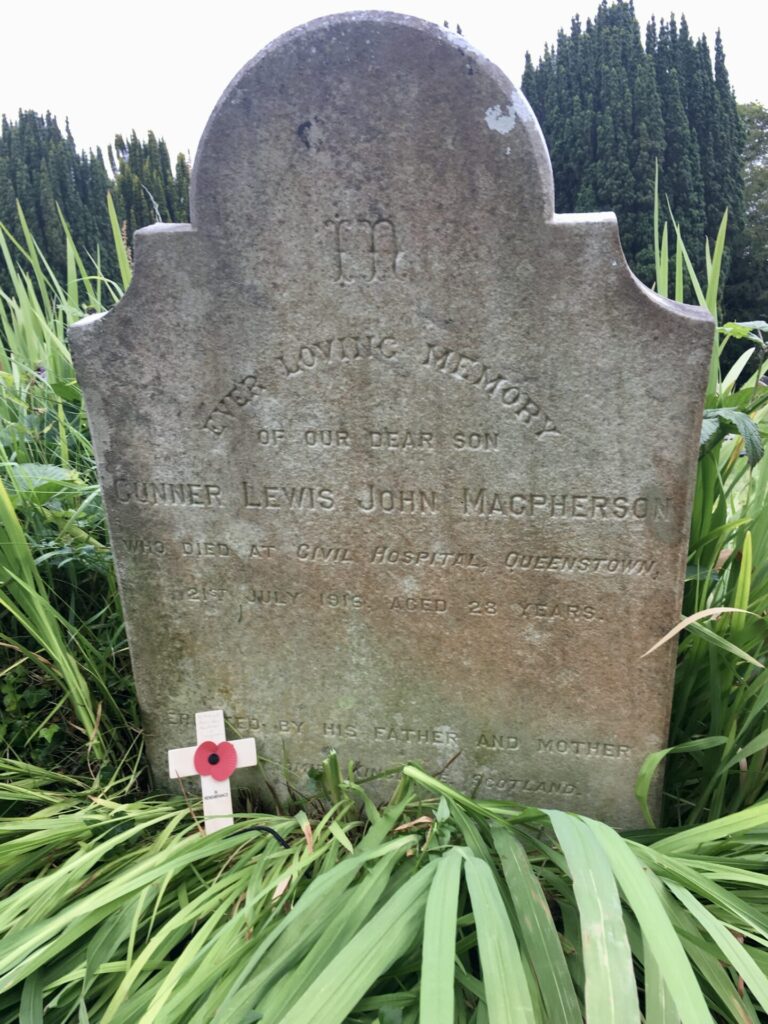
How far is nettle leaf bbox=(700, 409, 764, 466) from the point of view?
160cm

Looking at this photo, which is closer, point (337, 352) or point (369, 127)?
point (369, 127)

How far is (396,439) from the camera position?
1.67 metres

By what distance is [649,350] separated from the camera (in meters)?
1.48

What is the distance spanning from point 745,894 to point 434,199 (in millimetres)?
1466

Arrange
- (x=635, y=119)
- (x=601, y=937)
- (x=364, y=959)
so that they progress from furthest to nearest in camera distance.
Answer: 1. (x=635, y=119)
2. (x=364, y=959)
3. (x=601, y=937)

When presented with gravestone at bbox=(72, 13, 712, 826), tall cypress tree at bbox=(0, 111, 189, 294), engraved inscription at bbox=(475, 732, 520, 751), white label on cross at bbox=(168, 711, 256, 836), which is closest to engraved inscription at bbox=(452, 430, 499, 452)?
gravestone at bbox=(72, 13, 712, 826)

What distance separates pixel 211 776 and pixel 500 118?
166 centimetres

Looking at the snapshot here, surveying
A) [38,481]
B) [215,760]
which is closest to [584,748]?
[215,760]

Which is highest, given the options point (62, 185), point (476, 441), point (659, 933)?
point (62, 185)

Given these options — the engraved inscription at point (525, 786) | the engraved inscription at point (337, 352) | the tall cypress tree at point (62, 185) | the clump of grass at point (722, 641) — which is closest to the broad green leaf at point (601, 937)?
the clump of grass at point (722, 641)

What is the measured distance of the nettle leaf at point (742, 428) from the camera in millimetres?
1602

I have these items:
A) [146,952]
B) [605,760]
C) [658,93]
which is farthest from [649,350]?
[658,93]

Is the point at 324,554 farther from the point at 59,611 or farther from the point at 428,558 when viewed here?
the point at 59,611

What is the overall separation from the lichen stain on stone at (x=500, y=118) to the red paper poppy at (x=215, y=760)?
1570 millimetres
